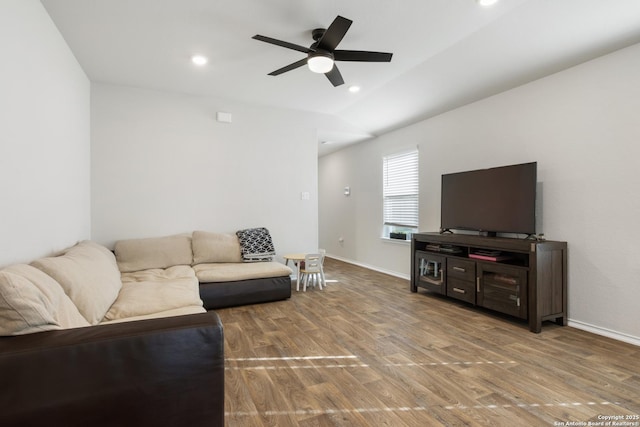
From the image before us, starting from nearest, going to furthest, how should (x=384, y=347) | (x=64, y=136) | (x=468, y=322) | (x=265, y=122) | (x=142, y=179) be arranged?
1. (x=384, y=347)
2. (x=64, y=136)
3. (x=468, y=322)
4. (x=142, y=179)
5. (x=265, y=122)

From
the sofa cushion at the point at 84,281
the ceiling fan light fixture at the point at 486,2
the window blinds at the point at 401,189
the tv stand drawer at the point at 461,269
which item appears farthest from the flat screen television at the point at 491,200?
the sofa cushion at the point at 84,281

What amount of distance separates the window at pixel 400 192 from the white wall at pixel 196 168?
1324 mm

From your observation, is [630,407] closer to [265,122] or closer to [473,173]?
[473,173]

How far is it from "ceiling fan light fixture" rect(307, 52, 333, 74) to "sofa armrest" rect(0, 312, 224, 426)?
2.19 metres

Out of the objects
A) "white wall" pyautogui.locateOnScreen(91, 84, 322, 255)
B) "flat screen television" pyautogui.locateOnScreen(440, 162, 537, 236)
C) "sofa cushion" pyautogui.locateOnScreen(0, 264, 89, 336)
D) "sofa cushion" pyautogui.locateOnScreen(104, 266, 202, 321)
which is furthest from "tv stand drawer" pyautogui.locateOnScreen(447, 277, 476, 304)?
"sofa cushion" pyautogui.locateOnScreen(0, 264, 89, 336)

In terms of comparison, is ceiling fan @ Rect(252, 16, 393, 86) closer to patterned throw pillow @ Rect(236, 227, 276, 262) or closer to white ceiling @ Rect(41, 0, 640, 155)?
white ceiling @ Rect(41, 0, 640, 155)

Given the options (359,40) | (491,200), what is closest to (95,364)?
(359,40)

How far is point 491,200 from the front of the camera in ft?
11.6

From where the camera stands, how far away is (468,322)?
10.5ft

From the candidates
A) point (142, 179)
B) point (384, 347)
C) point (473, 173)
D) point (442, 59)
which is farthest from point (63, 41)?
point (473, 173)

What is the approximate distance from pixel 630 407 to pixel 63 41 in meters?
4.96

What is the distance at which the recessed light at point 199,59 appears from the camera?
3.27 m

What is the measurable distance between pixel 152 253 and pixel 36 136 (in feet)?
6.35

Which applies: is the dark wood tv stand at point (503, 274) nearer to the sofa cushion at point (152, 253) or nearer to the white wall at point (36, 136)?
the sofa cushion at point (152, 253)
